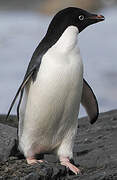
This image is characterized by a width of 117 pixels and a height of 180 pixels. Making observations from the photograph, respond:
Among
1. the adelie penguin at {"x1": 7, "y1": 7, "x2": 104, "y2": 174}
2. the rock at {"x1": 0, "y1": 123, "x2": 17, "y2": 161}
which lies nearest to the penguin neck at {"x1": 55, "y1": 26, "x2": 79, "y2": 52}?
the adelie penguin at {"x1": 7, "y1": 7, "x2": 104, "y2": 174}

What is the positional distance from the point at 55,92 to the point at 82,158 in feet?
2.47

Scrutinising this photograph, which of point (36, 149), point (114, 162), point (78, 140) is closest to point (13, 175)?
point (36, 149)

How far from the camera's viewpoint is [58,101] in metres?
3.78

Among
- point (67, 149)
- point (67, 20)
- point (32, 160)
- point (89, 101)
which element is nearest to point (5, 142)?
point (32, 160)

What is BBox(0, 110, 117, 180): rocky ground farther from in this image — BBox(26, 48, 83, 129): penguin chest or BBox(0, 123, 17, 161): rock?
BBox(26, 48, 83, 129): penguin chest

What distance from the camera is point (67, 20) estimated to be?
3871 millimetres

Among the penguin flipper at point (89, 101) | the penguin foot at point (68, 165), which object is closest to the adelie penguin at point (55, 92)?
the penguin foot at point (68, 165)

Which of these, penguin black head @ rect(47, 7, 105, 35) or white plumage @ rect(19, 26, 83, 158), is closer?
white plumage @ rect(19, 26, 83, 158)

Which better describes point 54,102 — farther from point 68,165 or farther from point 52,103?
point 68,165

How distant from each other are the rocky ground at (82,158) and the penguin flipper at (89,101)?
26cm

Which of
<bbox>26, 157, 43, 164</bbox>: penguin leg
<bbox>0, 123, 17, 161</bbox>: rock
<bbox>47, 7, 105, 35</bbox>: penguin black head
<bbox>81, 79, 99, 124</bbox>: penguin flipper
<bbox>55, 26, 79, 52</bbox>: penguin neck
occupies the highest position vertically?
<bbox>47, 7, 105, 35</bbox>: penguin black head

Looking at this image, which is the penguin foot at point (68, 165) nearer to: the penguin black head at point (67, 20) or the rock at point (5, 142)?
the rock at point (5, 142)

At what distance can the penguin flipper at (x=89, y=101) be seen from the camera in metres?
4.14

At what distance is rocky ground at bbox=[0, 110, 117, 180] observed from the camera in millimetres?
3605
